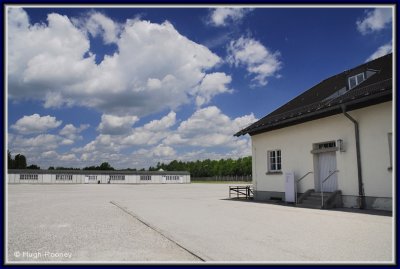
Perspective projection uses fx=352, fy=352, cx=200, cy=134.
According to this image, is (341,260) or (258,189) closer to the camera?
(341,260)

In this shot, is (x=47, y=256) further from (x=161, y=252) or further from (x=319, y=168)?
(x=319, y=168)

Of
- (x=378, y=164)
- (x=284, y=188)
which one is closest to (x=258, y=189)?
(x=284, y=188)

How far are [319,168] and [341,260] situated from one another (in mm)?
9468

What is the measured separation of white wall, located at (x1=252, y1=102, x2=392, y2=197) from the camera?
1129 centimetres

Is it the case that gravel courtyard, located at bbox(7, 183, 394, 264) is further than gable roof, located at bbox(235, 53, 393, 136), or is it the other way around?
gable roof, located at bbox(235, 53, 393, 136)

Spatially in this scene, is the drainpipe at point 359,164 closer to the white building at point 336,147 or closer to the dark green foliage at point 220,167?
the white building at point 336,147

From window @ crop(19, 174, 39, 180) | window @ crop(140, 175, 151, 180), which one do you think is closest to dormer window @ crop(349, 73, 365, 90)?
window @ crop(19, 174, 39, 180)

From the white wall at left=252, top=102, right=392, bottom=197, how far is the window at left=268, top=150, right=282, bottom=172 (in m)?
0.26

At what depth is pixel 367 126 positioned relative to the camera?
1187 cm

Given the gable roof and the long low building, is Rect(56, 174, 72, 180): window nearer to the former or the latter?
the long low building

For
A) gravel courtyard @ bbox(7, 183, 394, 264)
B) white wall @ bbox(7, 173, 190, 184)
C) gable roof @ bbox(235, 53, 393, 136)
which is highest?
gable roof @ bbox(235, 53, 393, 136)

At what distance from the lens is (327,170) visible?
544 inches

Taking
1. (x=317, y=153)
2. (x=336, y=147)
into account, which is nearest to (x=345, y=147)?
(x=336, y=147)

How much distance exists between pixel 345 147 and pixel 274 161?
15.2 feet
